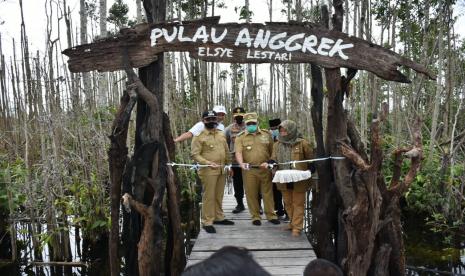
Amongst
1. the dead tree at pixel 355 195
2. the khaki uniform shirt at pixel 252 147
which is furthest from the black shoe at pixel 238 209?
the dead tree at pixel 355 195

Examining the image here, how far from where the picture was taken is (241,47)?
13.5 feet

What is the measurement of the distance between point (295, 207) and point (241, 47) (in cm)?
177

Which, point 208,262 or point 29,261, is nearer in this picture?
point 208,262

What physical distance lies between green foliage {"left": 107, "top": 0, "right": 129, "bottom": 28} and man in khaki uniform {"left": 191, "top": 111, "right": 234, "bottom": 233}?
461 inches

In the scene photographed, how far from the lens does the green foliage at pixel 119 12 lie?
15.7 meters

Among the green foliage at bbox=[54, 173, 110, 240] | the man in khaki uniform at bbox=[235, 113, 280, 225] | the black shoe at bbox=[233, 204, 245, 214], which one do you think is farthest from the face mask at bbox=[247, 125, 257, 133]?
the green foliage at bbox=[54, 173, 110, 240]

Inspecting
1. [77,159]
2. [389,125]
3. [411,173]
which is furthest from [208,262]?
[389,125]

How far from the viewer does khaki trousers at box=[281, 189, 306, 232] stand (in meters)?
4.89

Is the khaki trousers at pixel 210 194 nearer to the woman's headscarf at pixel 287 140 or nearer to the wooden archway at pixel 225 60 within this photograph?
A: the woman's headscarf at pixel 287 140

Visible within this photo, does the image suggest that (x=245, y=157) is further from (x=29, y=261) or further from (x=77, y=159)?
(x=29, y=261)

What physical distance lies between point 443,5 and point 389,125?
5.54m

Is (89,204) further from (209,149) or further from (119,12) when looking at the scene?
(119,12)

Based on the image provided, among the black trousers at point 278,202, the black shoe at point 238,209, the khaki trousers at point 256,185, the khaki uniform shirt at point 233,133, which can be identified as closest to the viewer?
the khaki trousers at point 256,185

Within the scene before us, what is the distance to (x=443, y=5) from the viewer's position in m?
8.91
